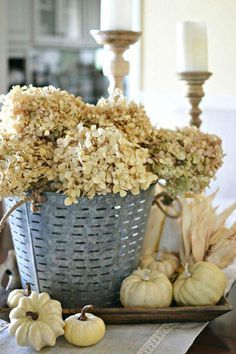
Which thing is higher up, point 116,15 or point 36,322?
point 116,15

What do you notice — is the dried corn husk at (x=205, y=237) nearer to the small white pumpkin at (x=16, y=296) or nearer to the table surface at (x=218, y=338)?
the table surface at (x=218, y=338)

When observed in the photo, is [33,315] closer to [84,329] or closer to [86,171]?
[84,329]

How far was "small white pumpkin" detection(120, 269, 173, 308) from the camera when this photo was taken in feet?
3.41

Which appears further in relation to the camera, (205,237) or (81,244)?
(205,237)

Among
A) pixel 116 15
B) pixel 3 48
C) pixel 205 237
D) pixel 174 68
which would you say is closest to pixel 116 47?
pixel 116 15

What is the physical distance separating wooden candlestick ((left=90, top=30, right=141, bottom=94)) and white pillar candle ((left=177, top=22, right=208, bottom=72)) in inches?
8.7

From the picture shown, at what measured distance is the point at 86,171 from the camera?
0.92 metres

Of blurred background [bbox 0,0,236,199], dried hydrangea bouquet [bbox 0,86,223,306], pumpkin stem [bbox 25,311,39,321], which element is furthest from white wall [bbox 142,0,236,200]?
pumpkin stem [bbox 25,311,39,321]

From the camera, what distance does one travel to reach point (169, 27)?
2807 mm

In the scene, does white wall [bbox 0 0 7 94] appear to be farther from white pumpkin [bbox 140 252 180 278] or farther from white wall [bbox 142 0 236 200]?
white pumpkin [bbox 140 252 180 278]

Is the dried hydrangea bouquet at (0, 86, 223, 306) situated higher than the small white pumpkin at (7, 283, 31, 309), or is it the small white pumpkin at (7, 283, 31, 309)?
the dried hydrangea bouquet at (0, 86, 223, 306)

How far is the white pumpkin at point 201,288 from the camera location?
41.1 inches

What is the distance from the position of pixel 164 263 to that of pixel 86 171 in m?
0.34

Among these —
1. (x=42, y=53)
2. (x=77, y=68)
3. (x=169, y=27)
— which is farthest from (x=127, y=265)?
(x=77, y=68)
